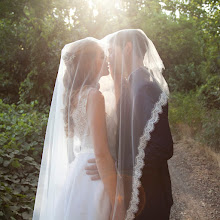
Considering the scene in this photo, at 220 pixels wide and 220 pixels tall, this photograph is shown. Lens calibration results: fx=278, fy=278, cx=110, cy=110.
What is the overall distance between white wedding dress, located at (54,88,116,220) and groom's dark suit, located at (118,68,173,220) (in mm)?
165

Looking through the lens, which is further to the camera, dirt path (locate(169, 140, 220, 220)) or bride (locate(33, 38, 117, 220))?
dirt path (locate(169, 140, 220, 220))

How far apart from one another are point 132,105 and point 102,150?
0.33 metres

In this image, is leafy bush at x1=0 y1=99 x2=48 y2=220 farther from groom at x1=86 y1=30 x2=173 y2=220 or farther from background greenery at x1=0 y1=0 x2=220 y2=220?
groom at x1=86 y1=30 x2=173 y2=220

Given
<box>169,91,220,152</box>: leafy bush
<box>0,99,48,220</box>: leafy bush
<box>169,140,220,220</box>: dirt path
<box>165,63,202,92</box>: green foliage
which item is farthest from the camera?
<box>165,63,202,92</box>: green foliage

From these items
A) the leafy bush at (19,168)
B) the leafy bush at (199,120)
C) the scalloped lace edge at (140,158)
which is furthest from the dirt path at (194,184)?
the scalloped lace edge at (140,158)

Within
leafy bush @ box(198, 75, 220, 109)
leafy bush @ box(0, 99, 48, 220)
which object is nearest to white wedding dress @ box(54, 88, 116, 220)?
leafy bush @ box(0, 99, 48, 220)

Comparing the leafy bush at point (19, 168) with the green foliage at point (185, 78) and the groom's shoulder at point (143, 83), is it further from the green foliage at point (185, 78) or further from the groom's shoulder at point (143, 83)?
the green foliage at point (185, 78)

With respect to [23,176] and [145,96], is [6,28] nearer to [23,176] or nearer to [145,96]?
[23,176]

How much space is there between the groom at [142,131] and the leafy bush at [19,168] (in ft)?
4.00

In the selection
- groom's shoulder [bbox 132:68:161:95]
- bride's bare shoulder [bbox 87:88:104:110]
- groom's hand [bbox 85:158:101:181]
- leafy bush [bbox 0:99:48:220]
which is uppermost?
groom's shoulder [bbox 132:68:161:95]

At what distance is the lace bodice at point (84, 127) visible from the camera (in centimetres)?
180

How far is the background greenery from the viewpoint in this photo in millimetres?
3484

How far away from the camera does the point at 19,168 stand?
11.2ft

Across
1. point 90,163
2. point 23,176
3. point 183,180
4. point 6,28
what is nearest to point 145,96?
point 90,163
